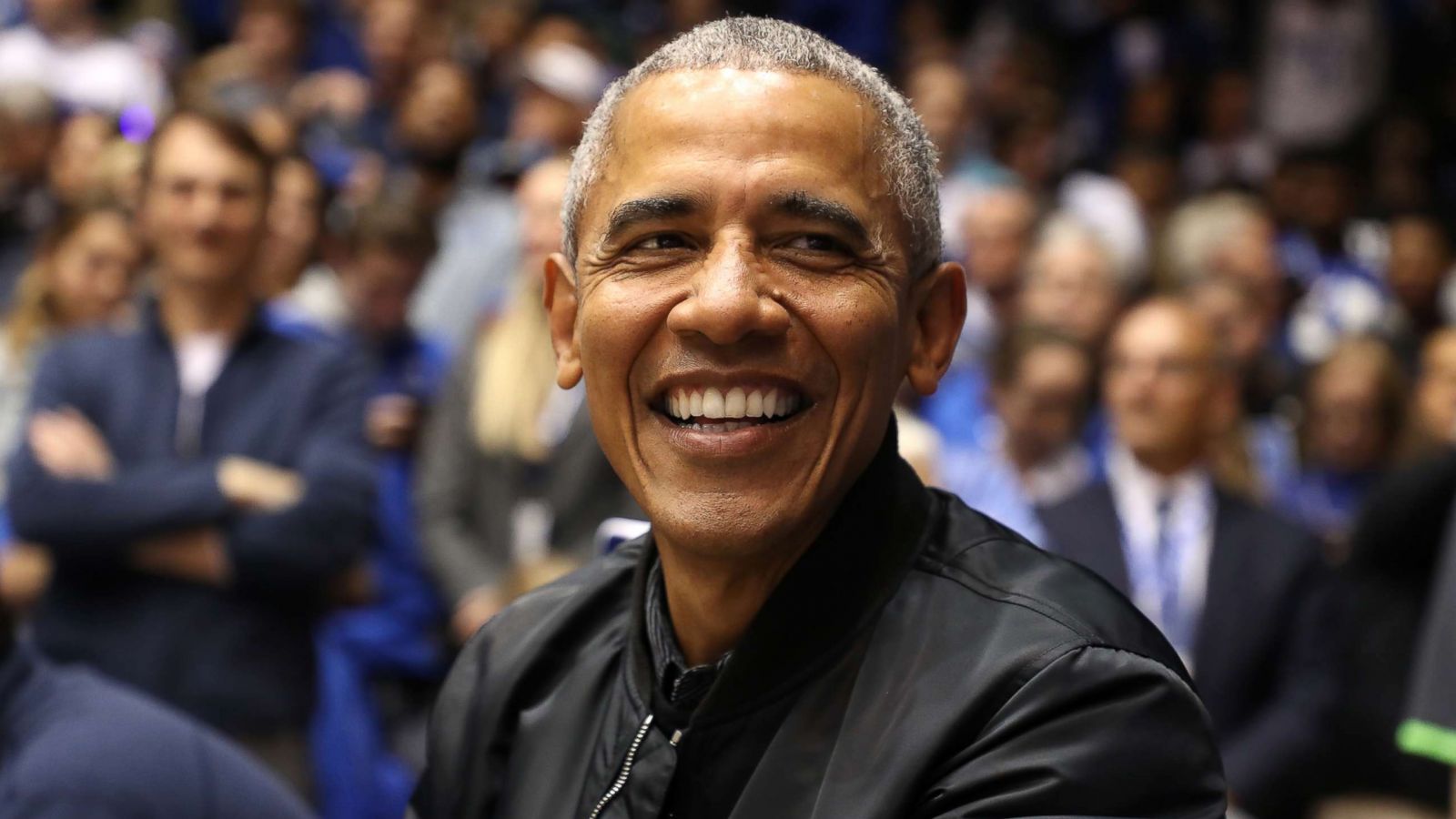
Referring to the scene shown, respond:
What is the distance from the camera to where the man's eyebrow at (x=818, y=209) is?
1756mm

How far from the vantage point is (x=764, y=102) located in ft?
5.82

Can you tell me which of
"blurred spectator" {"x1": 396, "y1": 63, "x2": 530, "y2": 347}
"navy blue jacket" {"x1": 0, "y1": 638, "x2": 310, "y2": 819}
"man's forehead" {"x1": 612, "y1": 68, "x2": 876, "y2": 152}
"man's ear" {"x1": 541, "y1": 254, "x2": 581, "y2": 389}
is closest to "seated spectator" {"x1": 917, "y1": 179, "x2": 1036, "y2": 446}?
"blurred spectator" {"x1": 396, "y1": 63, "x2": 530, "y2": 347}

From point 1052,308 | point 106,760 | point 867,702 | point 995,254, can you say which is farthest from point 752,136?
point 995,254

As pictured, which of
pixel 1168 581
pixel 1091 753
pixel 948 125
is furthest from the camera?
pixel 948 125

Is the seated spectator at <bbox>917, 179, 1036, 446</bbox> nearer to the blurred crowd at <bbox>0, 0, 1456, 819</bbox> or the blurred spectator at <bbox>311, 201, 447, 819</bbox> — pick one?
the blurred crowd at <bbox>0, 0, 1456, 819</bbox>

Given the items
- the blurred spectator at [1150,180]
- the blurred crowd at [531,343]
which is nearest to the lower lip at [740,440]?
the blurred crowd at [531,343]

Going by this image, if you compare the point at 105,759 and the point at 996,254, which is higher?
the point at 996,254

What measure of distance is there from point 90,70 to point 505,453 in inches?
186

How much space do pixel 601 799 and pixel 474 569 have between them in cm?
306

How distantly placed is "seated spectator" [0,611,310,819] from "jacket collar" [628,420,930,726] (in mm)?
1101

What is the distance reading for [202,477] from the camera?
12.8 ft

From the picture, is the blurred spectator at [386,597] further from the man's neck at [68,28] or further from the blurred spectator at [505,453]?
the man's neck at [68,28]

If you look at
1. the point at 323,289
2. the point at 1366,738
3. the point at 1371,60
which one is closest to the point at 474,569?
the point at 323,289

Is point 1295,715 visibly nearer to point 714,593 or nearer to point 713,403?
point 714,593
